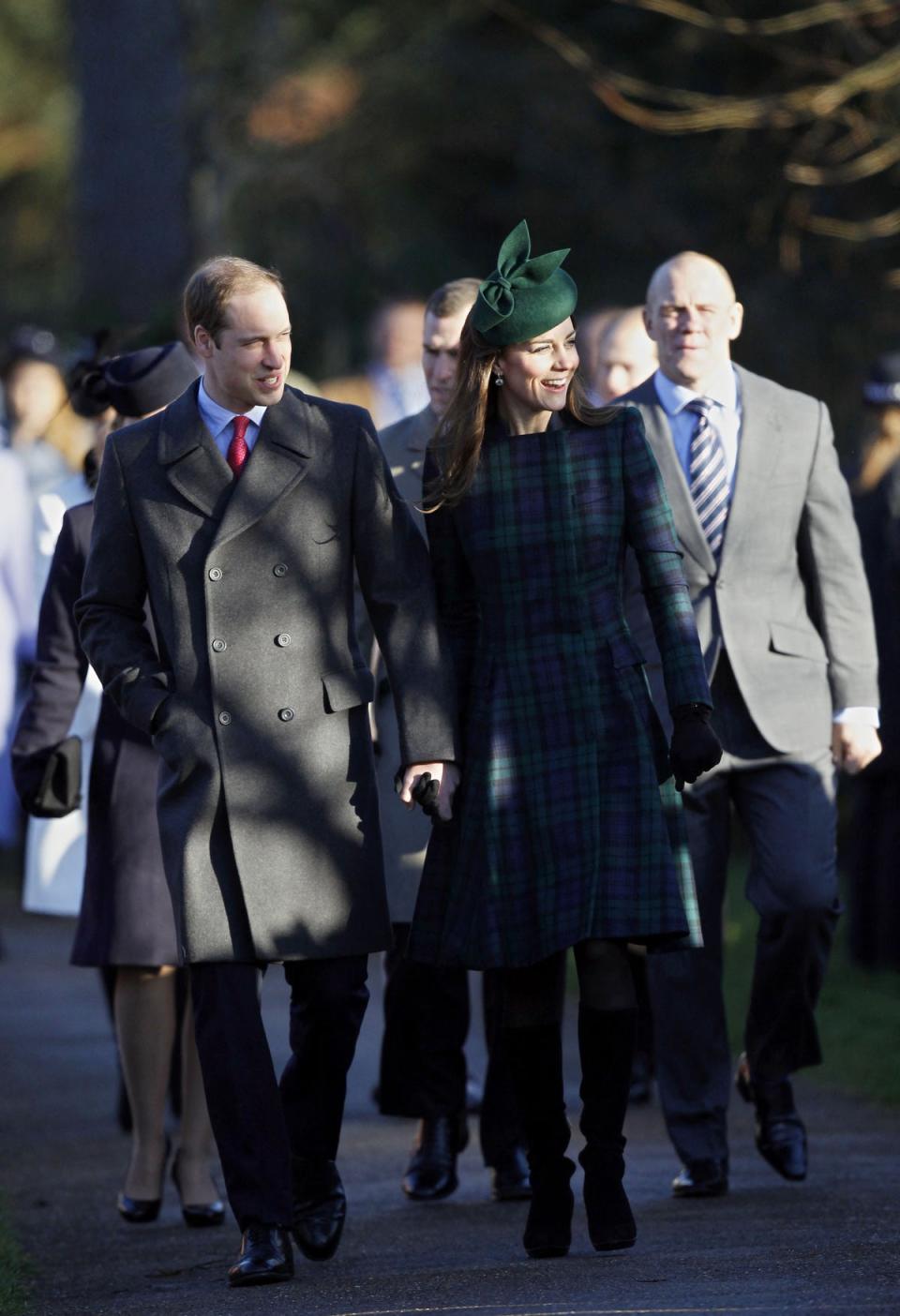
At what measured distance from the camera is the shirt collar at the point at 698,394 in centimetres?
663

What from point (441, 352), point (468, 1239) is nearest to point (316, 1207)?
point (468, 1239)

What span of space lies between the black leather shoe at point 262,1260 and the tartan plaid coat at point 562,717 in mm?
656

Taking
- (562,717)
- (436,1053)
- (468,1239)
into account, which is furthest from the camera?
(436,1053)

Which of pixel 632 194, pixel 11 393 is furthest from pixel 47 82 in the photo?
pixel 11 393

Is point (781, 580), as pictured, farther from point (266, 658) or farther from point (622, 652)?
point (266, 658)

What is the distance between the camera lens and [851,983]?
10617 millimetres

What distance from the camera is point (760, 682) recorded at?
21.4ft

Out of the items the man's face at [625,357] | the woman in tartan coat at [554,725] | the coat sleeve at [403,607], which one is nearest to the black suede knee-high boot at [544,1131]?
the woman in tartan coat at [554,725]

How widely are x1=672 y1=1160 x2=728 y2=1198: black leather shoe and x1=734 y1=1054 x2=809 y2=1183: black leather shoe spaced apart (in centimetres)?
19

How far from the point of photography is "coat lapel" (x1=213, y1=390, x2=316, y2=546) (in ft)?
18.0

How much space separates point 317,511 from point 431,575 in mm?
277

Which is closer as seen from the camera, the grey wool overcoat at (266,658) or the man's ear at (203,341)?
the grey wool overcoat at (266,658)

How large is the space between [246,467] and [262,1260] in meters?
1.61

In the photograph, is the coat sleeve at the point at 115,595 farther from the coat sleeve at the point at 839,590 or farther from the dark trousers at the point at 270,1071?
the coat sleeve at the point at 839,590
